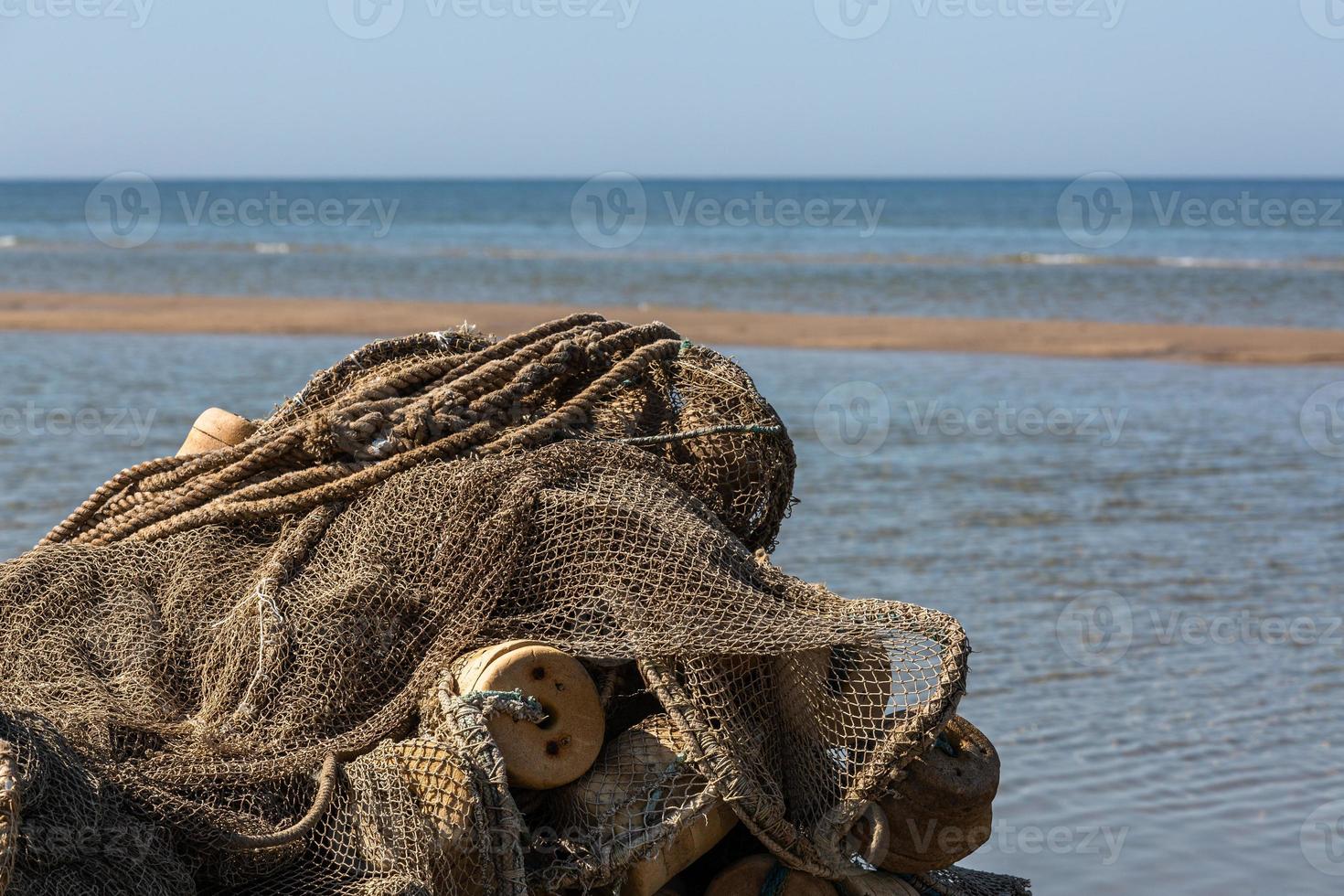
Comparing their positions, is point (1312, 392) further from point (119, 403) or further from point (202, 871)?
point (202, 871)

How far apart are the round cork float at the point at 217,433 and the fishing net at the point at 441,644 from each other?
0.38ft

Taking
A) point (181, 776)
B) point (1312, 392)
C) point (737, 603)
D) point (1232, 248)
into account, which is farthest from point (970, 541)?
point (1232, 248)

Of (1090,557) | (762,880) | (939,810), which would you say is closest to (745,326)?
(1090,557)

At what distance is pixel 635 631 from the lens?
3.49m

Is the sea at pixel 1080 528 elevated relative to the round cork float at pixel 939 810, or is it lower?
elevated

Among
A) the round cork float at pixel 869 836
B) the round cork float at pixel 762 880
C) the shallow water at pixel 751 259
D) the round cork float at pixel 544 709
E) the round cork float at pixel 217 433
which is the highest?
the shallow water at pixel 751 259

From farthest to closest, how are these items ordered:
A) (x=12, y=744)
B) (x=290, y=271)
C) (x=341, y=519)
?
(x=290, y=271) < (x=341, y=519) < (x=12, y=744)

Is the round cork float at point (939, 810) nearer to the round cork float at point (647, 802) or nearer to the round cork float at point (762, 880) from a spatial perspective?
the round cork float at point (762, 880)

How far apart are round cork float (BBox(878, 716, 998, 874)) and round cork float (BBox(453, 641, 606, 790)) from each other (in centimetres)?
74

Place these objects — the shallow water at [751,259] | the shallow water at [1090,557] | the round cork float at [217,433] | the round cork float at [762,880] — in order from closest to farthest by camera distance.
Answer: the round cork float at [762,880]
the round cork float at [217,433]
the shallow water at [1090,557]
the shallow water at [751,259]

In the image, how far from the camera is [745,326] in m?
21.4

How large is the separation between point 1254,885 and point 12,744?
132 inches

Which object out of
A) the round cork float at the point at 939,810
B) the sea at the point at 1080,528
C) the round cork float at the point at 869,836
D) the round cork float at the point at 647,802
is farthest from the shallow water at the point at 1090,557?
the round cork float at the point at 647,802

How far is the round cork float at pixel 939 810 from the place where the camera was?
11.8 feet
